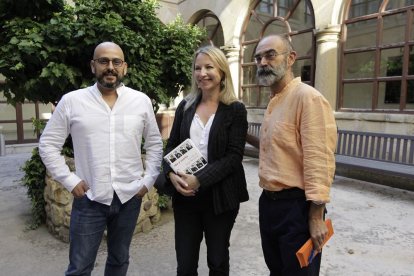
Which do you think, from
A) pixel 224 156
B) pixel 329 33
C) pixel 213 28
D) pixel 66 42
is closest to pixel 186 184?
pixel 224 156

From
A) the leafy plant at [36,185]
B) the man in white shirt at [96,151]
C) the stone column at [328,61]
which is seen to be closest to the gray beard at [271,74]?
the man in white shirt at [96,151]

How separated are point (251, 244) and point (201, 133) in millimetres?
1893

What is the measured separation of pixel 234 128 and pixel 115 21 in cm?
210

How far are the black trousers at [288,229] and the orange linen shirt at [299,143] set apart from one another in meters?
0.10

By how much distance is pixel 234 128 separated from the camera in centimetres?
208

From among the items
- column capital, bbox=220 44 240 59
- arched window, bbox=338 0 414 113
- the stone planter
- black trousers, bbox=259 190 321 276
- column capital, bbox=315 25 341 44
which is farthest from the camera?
column capital, bbox=220 44 240 59

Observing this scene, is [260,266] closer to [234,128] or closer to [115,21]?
[234,128]

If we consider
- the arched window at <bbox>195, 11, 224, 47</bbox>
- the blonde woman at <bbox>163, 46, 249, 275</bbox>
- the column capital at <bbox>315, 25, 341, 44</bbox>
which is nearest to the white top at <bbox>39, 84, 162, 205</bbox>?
the blonde woman at <bbox>163, 46, 249, 275</bbox>

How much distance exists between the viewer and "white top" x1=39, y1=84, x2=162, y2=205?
1997mm

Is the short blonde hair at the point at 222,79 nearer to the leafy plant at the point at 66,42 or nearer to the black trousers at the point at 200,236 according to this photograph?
the black trousers at the point at 200,236

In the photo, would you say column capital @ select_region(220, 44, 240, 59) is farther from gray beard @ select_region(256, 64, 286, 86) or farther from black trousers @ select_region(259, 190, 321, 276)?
black trousers @ select_region(259, 190, 321, 276)

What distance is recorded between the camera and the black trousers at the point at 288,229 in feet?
5.84

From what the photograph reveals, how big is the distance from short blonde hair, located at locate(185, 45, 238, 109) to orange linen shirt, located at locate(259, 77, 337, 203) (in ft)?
0.95

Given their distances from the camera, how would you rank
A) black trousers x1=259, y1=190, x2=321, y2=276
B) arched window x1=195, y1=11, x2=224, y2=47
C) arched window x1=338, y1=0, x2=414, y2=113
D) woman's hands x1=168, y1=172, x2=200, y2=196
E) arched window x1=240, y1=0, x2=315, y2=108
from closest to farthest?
black trousers x1=259, y1=190, x2=321, y2=276
woman's hands x1=168, y1=172, x2=200, y2=196
arched window x1=338, y1=0, x2=414, y2=113
arched window x1=240, y1=0, x2=315, y2=108
arched window x1=195, y1=11, x2=224, y2=47
